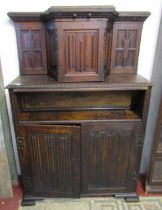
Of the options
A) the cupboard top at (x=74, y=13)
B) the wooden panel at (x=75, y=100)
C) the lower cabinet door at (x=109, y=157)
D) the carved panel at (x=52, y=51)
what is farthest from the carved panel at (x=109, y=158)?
the cupboard top at (x=74, y=13)

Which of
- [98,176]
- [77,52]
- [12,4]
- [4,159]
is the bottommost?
[98,176]

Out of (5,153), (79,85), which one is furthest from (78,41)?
(5,153)

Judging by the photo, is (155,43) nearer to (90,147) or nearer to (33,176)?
(90,147)

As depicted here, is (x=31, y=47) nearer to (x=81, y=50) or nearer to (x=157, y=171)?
(x=81, y=50)

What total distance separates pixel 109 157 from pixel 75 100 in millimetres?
537

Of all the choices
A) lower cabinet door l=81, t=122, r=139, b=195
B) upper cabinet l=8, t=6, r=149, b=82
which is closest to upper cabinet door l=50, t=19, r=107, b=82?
upper cabinet l=8, t=6, r=149, b=82

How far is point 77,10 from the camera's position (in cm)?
119

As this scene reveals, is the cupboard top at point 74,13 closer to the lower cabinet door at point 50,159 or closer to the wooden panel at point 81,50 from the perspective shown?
the wooden panel at point 81,50

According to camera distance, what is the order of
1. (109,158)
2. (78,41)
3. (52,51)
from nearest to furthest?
(78,41), (52,51), (109,158)

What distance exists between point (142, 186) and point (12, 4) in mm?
1967

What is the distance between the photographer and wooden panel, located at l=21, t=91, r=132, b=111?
1516mm

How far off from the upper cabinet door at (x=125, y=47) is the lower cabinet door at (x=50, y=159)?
64 centimetres

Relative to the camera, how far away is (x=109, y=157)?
152 cm

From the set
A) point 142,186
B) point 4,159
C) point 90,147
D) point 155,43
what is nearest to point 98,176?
point 90,147
